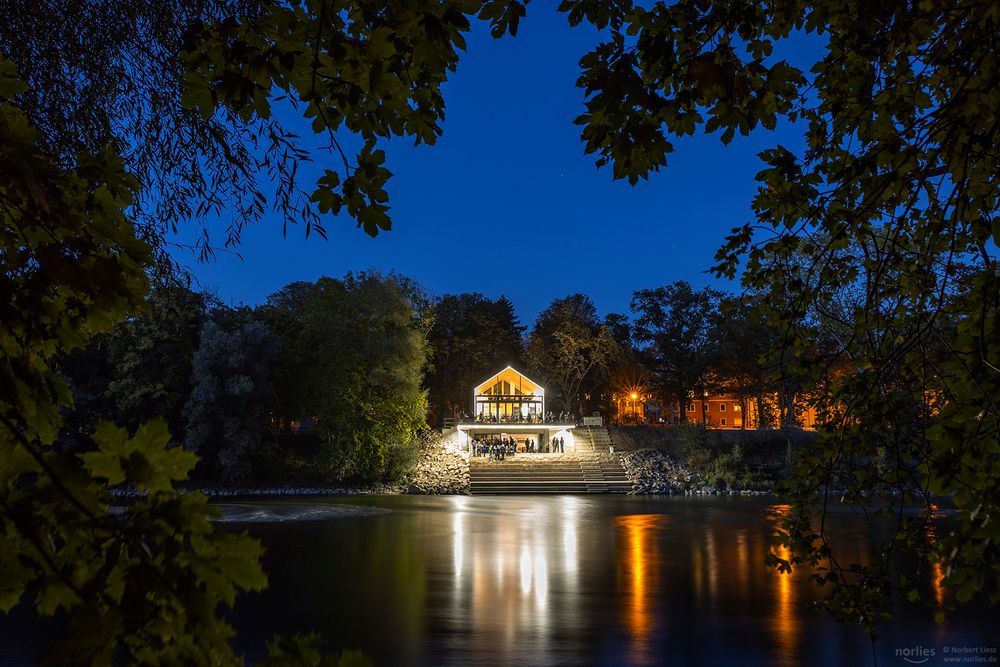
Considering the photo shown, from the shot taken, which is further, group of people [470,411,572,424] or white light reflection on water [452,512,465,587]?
group of people [470,411,572,424]

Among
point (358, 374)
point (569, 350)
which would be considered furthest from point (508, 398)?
point (358, 374)

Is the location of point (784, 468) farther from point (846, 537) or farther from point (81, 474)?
point (81, 474)

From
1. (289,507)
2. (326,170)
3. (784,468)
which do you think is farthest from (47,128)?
(784,468)

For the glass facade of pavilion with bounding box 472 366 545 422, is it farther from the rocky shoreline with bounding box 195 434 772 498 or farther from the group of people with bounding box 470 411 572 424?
the rocky shoreline with bounding box 195 434 772 498

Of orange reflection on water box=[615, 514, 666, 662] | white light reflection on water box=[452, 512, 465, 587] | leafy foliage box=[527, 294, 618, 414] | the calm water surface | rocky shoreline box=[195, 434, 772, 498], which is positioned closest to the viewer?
the calm water surface

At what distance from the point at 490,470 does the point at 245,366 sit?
1166 cm

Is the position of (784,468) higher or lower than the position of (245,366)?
lower

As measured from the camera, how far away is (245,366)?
30.4 meters

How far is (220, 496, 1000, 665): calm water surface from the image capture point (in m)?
7.45

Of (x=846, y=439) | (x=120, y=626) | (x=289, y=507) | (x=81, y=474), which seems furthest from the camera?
(x=289, y=507)

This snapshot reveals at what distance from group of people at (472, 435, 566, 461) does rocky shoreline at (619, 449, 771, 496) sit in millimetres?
5418

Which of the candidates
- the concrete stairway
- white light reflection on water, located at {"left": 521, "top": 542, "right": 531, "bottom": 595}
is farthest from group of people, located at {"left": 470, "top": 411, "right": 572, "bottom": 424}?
white light reflection on water, located at {"left": 521, "top": 542, "right": 531, "bottom": 595}

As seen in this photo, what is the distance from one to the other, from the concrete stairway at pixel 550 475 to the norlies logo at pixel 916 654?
862 inches

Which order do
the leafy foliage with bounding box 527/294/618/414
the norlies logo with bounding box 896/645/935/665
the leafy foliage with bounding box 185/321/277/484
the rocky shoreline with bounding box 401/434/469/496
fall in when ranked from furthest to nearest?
the leafy foliage with bounding box 527/294/618/414, the rocky shoreline with bounding box 401/434/469/496, the leafy foliage with bounding box 185/321/277/484, the norlies logo with bounding box 896/645/935/665
